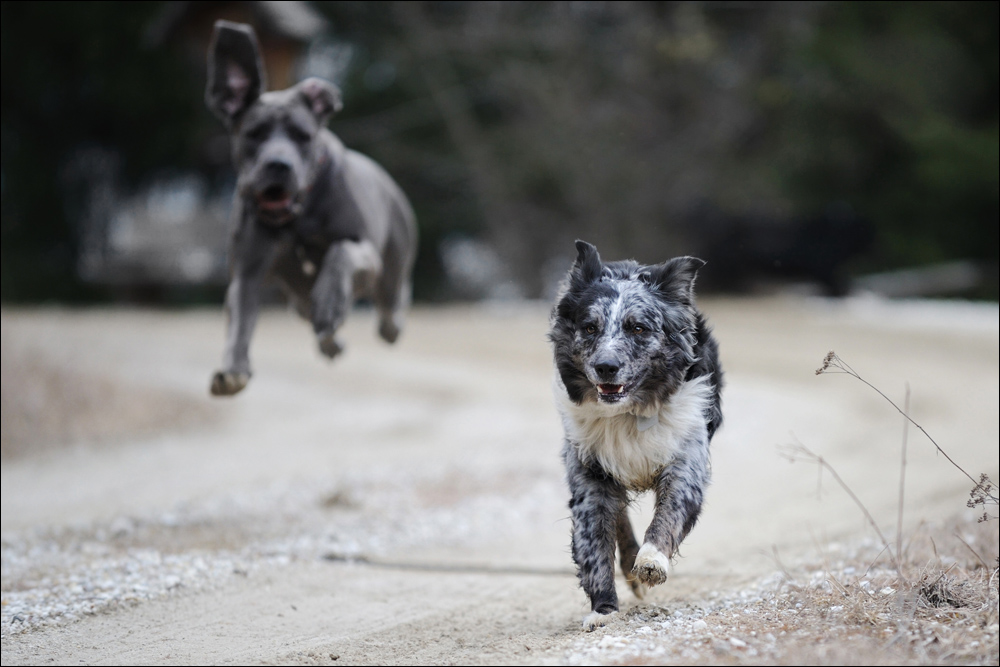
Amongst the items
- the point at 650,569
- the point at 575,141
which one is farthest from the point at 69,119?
the point at 650,569

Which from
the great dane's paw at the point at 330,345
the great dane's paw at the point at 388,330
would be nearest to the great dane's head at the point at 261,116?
the great dane's paw at the point at 330,345

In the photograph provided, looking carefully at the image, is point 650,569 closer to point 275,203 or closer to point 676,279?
point 676,279

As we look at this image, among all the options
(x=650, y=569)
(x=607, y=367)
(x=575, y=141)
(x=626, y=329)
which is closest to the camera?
(x=650, y=569)

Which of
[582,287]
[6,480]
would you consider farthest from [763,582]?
[6,480]

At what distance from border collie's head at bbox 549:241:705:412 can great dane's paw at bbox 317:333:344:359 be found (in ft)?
4.74

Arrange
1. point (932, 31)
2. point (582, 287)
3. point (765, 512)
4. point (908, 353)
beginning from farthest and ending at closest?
point (932, 31), point (908, 353), point (765, 512), point (582, 287)

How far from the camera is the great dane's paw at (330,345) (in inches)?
198

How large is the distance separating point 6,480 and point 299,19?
453 cm

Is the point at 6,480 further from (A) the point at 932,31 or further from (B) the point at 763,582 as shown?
(A) the point at 932,31

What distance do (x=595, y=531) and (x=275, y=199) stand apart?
246 centimetres

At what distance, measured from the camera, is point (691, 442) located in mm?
4027

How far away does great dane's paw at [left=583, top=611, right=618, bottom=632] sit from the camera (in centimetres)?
386

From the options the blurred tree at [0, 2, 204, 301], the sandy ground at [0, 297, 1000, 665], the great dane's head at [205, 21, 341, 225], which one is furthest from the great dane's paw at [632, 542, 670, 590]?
the blurred tree at [0, 2, 204, 301]

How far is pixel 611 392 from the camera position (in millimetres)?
3773
